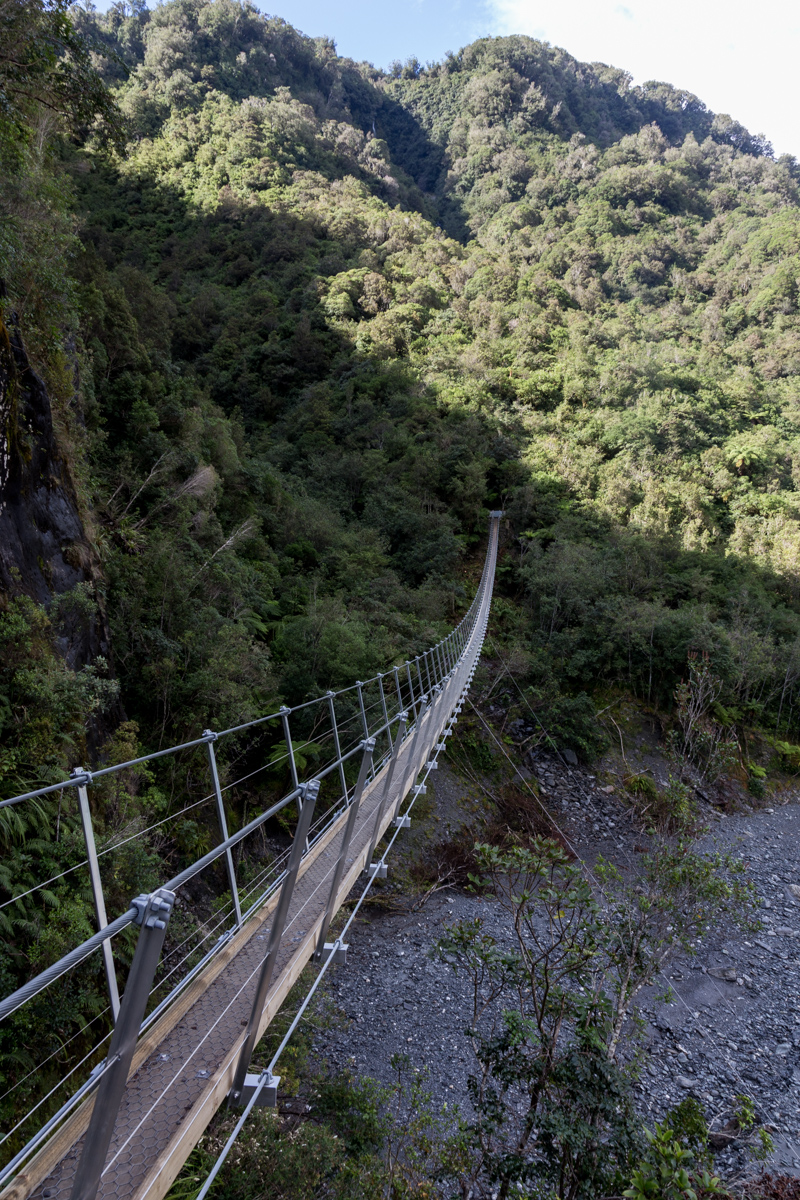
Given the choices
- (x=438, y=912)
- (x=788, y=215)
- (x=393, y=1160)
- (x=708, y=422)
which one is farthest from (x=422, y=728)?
(x=788, y=215)

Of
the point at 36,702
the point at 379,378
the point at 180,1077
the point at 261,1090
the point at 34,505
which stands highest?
the point at 379,378

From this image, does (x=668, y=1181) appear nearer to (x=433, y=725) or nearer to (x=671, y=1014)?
(x=433, y=725)

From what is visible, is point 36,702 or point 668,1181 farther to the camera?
point 36,702

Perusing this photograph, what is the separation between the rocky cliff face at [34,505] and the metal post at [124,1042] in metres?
3.80

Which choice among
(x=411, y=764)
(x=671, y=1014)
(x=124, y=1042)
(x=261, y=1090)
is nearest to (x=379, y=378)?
(x=411, y=764)

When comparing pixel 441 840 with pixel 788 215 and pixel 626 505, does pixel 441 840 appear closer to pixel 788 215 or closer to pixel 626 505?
pixel 626 505

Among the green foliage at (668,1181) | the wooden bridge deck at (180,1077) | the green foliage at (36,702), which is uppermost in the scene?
the green foliage at (36,702)

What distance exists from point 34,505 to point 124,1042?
14.6ft

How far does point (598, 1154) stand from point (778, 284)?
3164 cm

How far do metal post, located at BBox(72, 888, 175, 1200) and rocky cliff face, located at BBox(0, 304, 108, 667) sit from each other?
12.5 feet

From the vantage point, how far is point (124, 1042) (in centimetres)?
84

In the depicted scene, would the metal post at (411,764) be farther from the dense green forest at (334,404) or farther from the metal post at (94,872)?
the metal post at (94,872)

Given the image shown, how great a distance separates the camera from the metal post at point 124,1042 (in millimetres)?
813

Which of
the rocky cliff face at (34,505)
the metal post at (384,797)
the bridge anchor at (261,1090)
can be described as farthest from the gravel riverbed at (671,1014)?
the rocky cliff face at (34,505)
